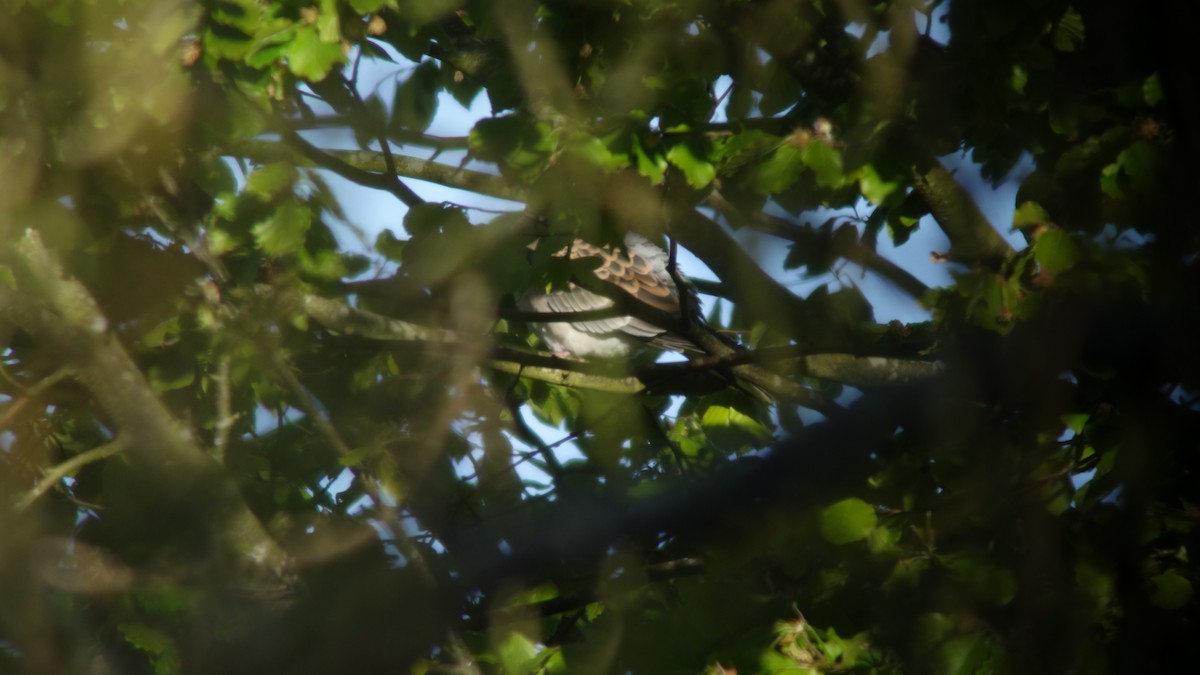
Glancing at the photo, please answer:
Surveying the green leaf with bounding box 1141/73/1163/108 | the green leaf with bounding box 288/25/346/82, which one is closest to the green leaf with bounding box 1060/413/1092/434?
the green leaf with bounding box 1141/73/1163/108

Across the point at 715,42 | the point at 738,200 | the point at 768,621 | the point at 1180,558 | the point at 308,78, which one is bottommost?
the point at 1180,558

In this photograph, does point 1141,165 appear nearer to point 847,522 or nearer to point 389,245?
point 847,522

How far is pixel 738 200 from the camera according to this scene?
244 centimetres

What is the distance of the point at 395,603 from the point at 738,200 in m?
1.18

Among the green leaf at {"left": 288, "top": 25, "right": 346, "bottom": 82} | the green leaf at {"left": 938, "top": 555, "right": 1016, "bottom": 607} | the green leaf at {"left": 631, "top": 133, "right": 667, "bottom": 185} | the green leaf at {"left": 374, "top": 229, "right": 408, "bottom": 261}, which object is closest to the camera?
the green leaf at {"left": 938, "top": 555, "right": 1016, "bottom": 607}

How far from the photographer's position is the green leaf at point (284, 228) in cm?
228

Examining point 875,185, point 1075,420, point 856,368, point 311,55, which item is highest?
point 311,55

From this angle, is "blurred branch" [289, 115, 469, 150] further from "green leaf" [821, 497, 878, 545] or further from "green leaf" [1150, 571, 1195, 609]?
"green leaf" [1150, 571, 1195, 609]

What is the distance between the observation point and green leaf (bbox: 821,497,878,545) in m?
1.90

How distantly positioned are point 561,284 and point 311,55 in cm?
77

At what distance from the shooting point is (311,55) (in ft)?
7.04

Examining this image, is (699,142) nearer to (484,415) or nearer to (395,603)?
(484,415)

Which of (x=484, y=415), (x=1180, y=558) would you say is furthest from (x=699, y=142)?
(x=1180, y=558)

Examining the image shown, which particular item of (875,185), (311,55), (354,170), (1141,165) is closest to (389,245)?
(354,170)
